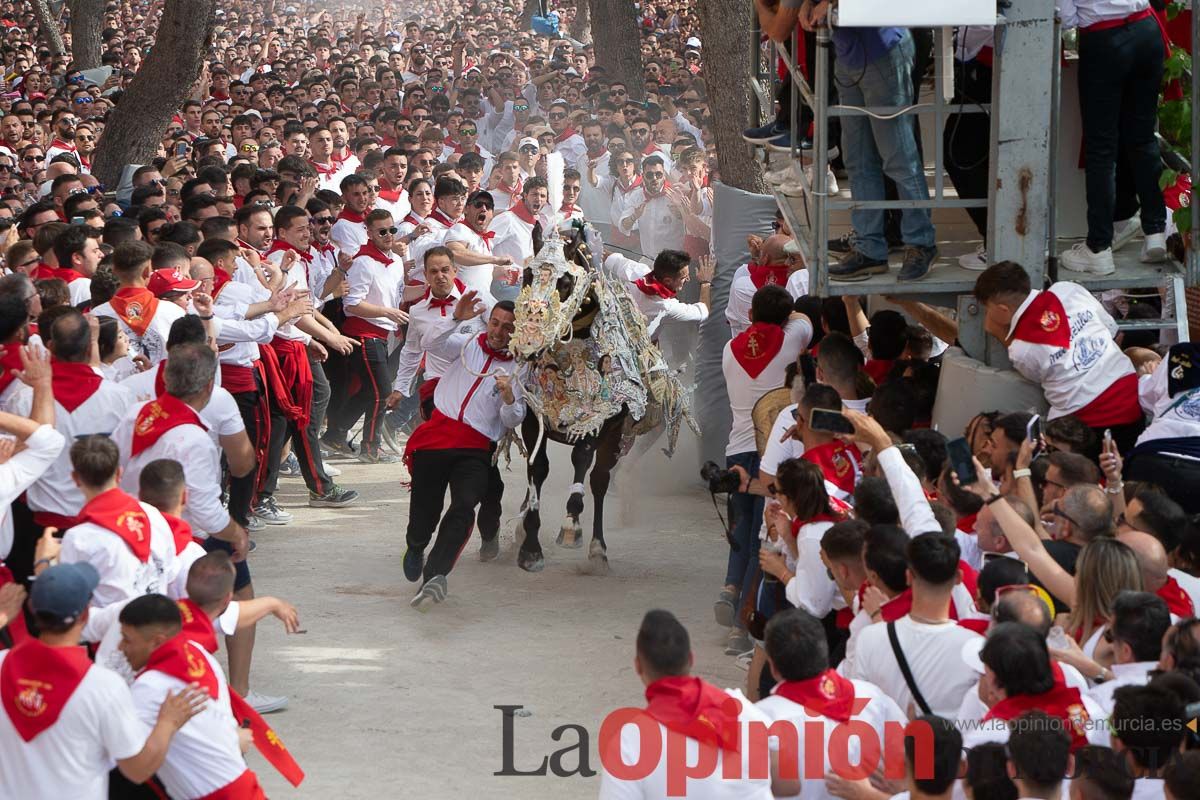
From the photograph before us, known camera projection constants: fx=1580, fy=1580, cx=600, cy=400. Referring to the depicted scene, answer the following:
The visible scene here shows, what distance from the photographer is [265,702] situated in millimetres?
7035

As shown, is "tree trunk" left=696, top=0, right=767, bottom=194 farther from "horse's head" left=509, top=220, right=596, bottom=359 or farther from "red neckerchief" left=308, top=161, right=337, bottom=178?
"red neckerchief" left=308, top=161, right=337, bottom=178

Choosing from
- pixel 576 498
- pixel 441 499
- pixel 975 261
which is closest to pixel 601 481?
pixel 576 498

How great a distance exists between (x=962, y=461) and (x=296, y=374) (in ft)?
19.0

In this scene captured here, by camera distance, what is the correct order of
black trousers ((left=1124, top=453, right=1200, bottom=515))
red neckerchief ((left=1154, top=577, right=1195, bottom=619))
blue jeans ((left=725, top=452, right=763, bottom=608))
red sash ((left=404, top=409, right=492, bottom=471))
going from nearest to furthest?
red neckerchief ((left=1154, top=577, right=1195, bottom=619)), black trousers ((left=1124, top=453, right=1200, bottom=515)), blue jeans ((left=725, top=452, right=763, bottom=608)), red sash ((left=404, top=409, right=492, bottom=471))

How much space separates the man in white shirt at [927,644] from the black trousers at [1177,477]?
1786 millimetres

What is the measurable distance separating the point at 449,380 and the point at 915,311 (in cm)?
256

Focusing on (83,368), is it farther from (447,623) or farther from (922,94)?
(922,94)

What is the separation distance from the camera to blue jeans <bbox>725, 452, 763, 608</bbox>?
25.9ft

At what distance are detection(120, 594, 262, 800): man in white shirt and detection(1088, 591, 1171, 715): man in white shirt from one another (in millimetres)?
2578

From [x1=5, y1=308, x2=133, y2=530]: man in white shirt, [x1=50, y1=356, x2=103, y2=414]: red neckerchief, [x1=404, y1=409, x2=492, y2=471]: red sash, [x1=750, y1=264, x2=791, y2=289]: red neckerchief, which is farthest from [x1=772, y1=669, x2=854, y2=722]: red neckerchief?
[x1=750, y1=264, x2=791, y2=289]: red neckerchief

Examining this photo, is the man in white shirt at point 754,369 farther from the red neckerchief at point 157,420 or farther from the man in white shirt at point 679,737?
the man in white shirt at point 679,737

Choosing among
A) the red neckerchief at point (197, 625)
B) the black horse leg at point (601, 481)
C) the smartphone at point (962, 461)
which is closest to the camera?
the red neckerchief at point (197, 625)

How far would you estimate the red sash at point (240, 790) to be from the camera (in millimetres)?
4820

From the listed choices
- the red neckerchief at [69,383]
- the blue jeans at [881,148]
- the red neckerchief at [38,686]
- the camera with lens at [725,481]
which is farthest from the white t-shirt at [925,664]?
the red neckerchief at [69,383]
